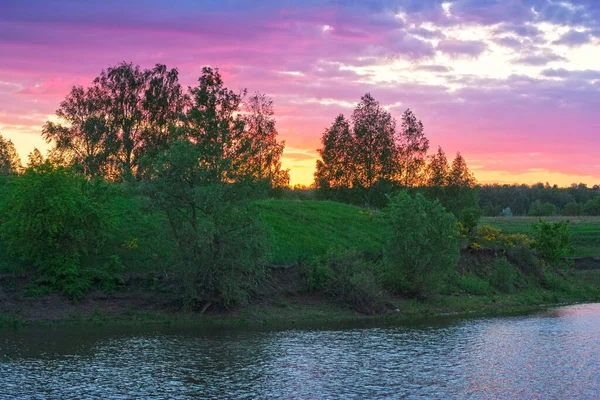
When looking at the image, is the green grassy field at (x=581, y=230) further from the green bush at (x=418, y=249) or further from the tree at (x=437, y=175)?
the green bush at (x=418, y=249)

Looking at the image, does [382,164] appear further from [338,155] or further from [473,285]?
[473,285]

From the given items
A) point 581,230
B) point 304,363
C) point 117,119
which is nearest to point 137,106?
point 117,119

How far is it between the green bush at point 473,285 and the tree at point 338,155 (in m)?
30.2

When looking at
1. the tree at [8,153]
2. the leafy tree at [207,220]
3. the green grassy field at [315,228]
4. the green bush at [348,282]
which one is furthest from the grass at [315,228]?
the tree at [8,153]

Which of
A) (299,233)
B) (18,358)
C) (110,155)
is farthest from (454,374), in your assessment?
(110,155)

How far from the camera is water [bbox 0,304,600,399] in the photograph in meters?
25.2

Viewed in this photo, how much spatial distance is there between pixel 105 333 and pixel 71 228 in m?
10.6

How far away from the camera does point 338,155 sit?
87.5 meters

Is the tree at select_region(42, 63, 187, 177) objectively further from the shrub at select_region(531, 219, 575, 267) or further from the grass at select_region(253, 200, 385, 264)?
the shrub at select_region(531, 219, 575, 267)

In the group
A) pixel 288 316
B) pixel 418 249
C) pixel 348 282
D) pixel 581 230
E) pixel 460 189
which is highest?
pixel 460 189

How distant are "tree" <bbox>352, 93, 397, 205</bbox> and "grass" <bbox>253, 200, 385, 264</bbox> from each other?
8212 mm

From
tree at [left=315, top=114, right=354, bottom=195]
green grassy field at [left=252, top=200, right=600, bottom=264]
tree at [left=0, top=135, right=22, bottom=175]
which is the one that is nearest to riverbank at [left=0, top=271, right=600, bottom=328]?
green grassy field at [left=252, top=200, right=600, bottom=264]

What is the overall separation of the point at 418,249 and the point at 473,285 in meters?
10.2

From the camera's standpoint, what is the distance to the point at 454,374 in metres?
28.5
